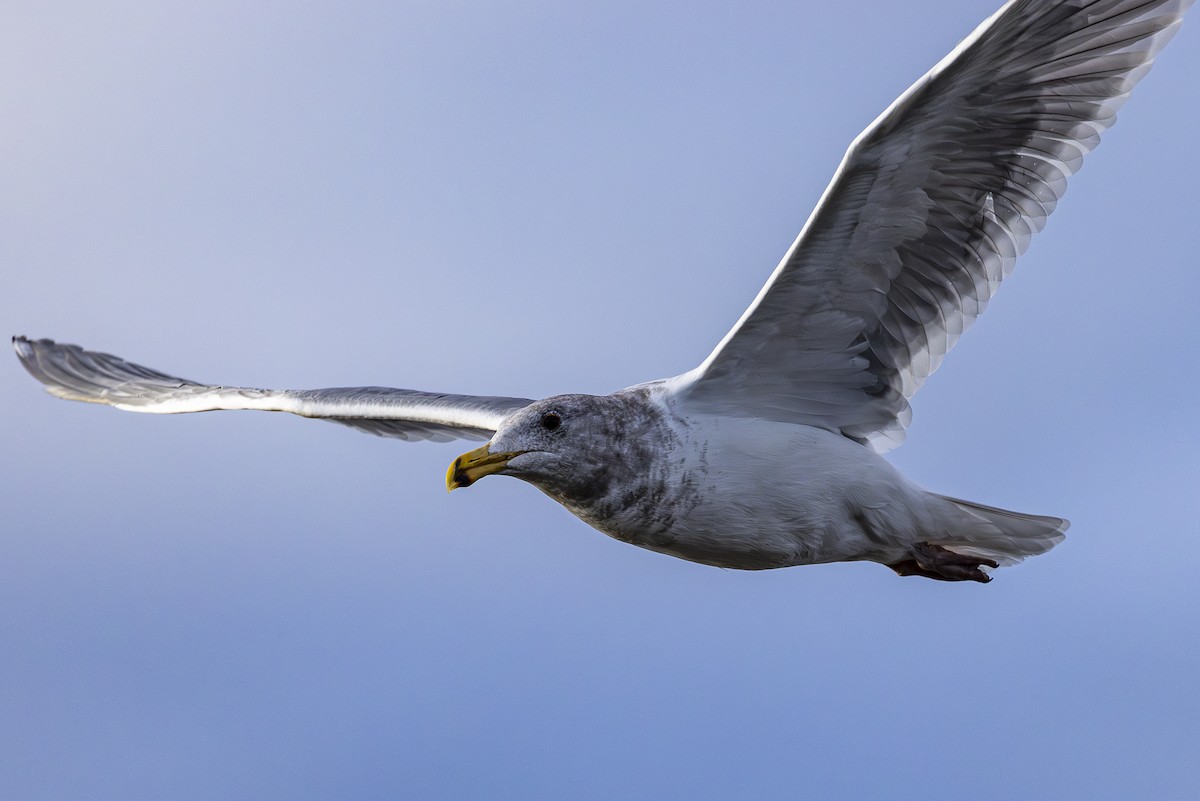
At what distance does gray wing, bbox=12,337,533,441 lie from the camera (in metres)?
10.2

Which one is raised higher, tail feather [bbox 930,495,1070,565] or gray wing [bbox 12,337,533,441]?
gray wing [bbox 12,337,533,441]

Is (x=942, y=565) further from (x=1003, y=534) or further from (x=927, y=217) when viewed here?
(x=927, y=217)

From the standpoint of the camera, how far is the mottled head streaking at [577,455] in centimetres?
801

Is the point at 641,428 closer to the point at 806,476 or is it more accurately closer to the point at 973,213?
the point at 806,476

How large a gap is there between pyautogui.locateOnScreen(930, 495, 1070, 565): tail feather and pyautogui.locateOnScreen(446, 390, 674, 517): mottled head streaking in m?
2.15

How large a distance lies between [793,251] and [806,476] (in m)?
1.36

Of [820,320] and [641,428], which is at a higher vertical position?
[820,320]

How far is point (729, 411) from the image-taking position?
8445 millimetres

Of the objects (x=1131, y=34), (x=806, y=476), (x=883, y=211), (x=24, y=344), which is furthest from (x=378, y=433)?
(x=1131, y=34)

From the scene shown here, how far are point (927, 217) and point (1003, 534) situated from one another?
89.8 inches

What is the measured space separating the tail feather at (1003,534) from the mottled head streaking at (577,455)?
7.07ft

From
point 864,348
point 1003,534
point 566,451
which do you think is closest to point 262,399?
point 566,451

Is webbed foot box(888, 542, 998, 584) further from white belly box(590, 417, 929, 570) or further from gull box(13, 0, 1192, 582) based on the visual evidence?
white belly box(590, 417, 929, 570)

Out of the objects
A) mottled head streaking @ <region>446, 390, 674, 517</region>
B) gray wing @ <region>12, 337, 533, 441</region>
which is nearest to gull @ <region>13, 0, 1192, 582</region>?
mottled head streaking @ <region>446, 390, 674, 517</region>
